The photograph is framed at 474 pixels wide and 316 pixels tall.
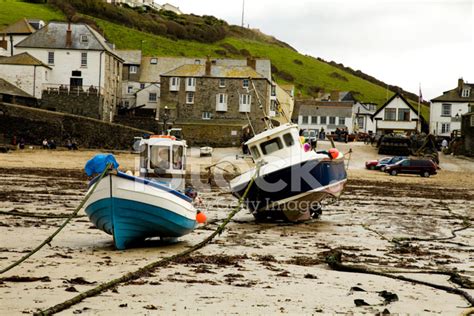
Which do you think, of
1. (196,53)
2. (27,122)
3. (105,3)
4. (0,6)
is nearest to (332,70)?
(196,53)

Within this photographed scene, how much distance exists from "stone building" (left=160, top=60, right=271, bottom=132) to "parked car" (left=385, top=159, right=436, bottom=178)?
78.6 feet

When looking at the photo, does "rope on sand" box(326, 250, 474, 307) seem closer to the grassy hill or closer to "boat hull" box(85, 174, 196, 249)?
"boat hull" box(85, 174, 196, 249)

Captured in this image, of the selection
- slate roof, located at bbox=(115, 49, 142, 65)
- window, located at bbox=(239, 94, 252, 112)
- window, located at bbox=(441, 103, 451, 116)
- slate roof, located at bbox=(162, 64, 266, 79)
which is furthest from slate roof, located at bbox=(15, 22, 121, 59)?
window, located at bbox=(441, 103, 451, 116)

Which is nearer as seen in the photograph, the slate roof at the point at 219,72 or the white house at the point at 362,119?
the slate roof at the point at 219,72

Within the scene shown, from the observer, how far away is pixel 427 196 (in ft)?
114

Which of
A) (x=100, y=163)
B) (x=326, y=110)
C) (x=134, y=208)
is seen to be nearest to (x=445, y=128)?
(x=326, y=110)

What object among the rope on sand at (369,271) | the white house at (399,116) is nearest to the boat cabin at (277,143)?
the rope on sand at (369,271)

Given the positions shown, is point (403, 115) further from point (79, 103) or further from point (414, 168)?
point (414, 168)

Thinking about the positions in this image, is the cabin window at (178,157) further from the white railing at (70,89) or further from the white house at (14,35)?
the white house at (14,35)

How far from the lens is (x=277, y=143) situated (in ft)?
73.4

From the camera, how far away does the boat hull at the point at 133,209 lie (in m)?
14.4

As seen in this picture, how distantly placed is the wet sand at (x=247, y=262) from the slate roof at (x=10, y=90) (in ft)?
117

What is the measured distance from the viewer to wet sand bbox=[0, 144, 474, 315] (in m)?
10.3

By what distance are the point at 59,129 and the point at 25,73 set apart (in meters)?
10.6
